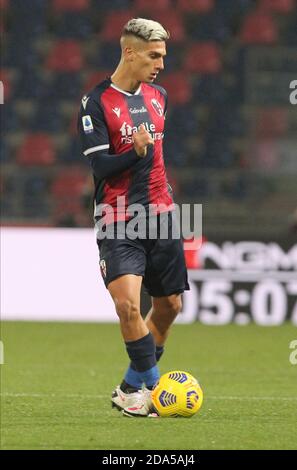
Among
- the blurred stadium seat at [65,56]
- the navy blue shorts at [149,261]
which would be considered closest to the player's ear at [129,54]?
the navy blue shorts at [149,261]

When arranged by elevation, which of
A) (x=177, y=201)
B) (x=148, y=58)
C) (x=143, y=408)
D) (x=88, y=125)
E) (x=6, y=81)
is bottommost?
(x=177, y=201)

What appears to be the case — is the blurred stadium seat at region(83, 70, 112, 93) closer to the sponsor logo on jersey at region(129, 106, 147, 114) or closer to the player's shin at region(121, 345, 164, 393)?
the sponsor logo on jersey at region(129, 106, 147, 114)

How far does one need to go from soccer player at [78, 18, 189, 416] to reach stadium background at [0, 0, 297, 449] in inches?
18.0

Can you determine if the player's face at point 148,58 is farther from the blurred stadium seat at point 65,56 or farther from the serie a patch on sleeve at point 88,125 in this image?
the blurred stadium seat at point 65,56

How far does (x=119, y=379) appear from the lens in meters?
9.16

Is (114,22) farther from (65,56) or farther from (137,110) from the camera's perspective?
(137,110)

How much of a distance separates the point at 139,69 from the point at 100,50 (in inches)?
555

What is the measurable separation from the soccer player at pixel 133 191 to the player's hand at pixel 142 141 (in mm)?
28

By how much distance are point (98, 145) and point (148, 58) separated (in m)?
0.58

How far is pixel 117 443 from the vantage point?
5648 mm

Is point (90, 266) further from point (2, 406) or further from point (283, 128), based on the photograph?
point (2, 406)

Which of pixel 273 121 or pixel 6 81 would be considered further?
pixel 6 81

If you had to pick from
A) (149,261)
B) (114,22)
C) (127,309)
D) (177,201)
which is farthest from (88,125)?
(114,22)

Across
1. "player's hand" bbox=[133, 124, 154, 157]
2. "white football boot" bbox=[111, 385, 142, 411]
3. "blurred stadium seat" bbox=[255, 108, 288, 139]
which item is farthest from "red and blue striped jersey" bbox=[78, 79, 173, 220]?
"blurred stadium seat" bbox=[255, 108, 288, 139]
